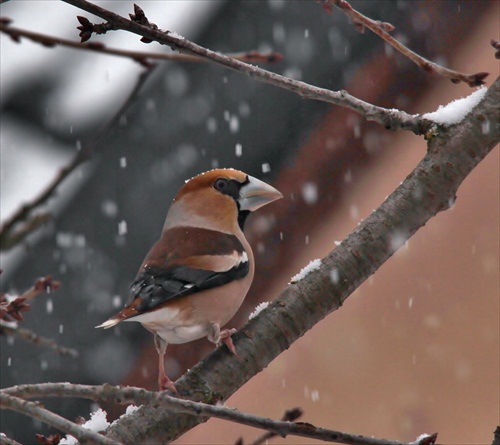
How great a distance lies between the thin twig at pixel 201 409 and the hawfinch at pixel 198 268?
0.60m

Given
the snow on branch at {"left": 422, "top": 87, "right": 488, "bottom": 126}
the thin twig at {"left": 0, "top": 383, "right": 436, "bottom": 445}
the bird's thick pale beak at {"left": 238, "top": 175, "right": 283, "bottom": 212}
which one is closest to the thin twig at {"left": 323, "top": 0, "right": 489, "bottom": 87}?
the snow on branch at {"left": 422, "top": 87, "right": 488, "bottom": 126}

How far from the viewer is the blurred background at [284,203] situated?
2.69 m

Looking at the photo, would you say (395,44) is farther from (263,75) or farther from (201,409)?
(201,409)

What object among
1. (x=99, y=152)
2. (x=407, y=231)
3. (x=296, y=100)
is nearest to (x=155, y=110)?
(x=99, y=152)

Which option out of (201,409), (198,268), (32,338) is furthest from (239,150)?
(32,338)

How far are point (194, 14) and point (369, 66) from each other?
2.12 ft

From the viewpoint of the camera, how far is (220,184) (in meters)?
2.40

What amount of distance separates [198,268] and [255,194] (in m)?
0.37

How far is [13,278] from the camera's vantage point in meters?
2.61

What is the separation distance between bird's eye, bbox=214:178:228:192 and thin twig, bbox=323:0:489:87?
69 cm

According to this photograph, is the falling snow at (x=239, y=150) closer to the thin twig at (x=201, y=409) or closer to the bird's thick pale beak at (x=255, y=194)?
the bird's thick pale beak at (x=255, y=194)

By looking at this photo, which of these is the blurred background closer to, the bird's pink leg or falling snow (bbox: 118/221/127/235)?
falling snow (bbox: 118/221/127/235)

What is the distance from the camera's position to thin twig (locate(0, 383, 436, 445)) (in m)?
1.07

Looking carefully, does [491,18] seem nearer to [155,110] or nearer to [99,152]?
[155,110]
